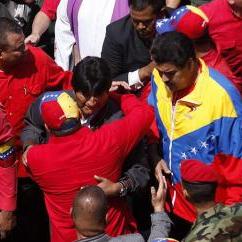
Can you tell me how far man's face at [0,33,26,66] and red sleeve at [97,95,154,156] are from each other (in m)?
0.90

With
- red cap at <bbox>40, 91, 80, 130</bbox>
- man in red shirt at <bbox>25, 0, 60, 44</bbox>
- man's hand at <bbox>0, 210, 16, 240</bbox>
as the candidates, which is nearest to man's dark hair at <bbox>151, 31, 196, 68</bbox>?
red cap at <bbox>40, 91, 80, 130</bbox>

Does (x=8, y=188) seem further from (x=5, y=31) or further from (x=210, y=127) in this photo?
(x=210, y=127)

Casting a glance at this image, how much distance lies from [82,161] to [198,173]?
68 cm

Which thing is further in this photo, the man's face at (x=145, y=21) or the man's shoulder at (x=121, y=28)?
the man's shoulder at (x=121, y=28)

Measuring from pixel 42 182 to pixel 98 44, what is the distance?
168 centimetres

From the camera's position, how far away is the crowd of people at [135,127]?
13.6ft

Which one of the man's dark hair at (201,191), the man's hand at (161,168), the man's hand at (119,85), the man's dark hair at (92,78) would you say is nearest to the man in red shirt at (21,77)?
the man's hand at (119,85)

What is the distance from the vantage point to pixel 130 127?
4449 millimetres

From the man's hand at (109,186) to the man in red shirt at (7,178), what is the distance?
0.81 m

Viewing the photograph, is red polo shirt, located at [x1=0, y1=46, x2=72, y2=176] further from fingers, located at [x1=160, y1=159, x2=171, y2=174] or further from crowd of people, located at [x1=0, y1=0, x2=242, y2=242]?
fingers, located at [x1=160, y1=159, x2=171, y2=174]

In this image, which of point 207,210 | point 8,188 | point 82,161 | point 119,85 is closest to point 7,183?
point 8,188

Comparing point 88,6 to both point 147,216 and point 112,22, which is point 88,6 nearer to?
point 112,22

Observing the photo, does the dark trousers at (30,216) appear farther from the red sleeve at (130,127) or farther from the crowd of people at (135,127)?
the red sleeve at (130,127)

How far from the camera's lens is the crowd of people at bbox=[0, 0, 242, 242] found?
4145mm
